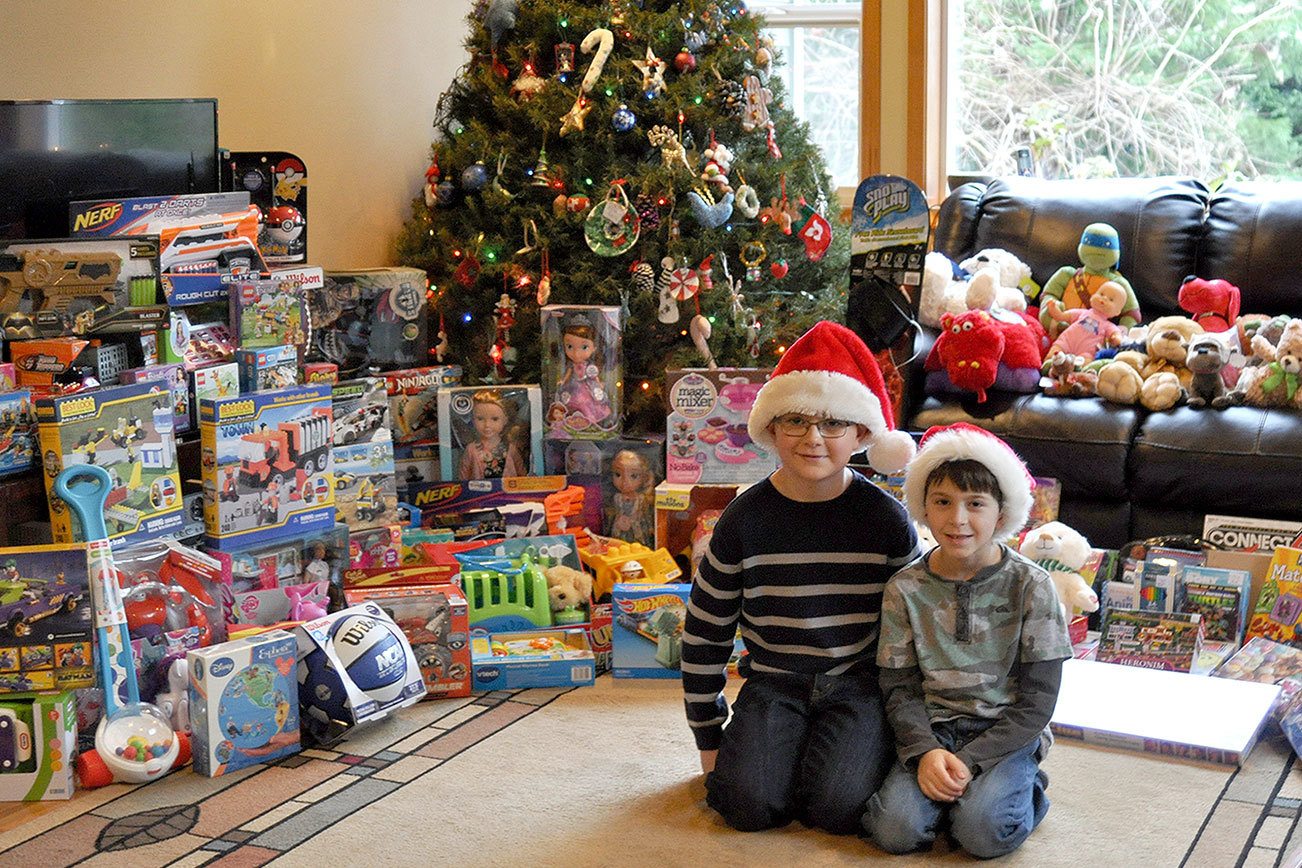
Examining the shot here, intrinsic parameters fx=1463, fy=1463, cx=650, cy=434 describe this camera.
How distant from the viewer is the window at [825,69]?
4.85m

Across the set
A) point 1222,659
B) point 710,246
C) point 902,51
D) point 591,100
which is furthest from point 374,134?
point 1222,659

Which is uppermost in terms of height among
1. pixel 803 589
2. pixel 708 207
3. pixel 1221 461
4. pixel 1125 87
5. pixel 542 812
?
pixel 1125 87

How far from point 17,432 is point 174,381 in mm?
351

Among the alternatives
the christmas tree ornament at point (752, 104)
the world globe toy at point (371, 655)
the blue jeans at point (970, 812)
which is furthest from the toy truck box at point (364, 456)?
the blue jeans at point (970, 812)

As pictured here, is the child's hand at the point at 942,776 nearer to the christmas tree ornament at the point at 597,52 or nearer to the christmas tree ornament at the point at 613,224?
the christmas tree ornament at the point at 613,224

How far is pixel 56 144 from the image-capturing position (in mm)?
2906

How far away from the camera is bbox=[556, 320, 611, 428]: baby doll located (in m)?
3.58

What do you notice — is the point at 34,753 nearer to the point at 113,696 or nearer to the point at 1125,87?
the point at 113,696

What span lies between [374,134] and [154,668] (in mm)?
2022

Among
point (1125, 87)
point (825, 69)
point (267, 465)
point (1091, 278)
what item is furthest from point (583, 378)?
point (1125, 87)

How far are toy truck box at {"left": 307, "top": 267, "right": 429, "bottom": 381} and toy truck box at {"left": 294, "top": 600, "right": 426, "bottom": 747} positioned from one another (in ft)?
3.39

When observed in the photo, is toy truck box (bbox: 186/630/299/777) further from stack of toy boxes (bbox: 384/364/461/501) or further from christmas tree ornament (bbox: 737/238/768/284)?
christmas tree ornament (bbox: 737/238/768/284)

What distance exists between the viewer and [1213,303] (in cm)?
355

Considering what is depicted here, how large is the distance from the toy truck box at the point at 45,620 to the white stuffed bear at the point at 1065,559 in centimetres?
180
